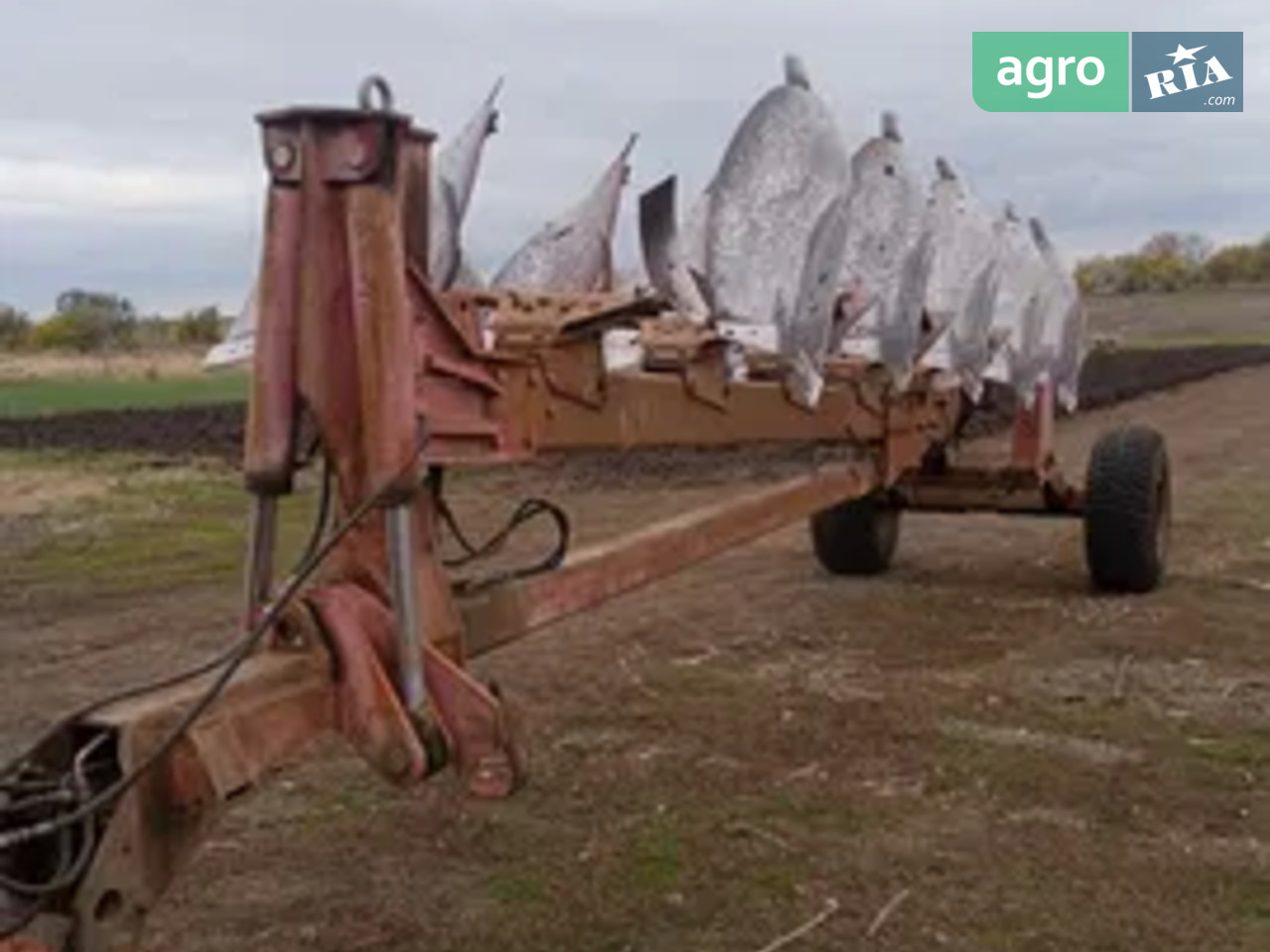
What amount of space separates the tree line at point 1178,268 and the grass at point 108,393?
129ft

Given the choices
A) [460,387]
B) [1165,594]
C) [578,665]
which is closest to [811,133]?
[460,387]

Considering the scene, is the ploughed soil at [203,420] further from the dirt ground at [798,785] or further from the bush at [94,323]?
the bush at [94,323]

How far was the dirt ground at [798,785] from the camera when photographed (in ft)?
16.3

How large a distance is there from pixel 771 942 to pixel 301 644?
5.46 feet

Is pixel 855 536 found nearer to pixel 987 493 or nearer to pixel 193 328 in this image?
pixel 987 493

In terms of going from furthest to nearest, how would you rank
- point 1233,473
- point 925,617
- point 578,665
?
point 1233,473 → point 925,617 → point 578,665

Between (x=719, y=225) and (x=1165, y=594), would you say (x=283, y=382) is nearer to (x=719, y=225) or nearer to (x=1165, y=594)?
(x=719, y=225)

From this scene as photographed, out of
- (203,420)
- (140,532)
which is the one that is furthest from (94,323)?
(140,532)

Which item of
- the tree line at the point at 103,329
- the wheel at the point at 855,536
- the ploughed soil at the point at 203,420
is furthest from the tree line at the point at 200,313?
the wheel at the point at 855,536

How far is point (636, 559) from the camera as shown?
5.56 m

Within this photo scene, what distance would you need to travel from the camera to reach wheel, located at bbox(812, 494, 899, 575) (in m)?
10.5

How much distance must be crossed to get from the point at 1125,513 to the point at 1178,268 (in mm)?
71858

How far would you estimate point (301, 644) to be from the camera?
378 centimetres

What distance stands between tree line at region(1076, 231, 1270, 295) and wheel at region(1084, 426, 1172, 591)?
2503 inches
